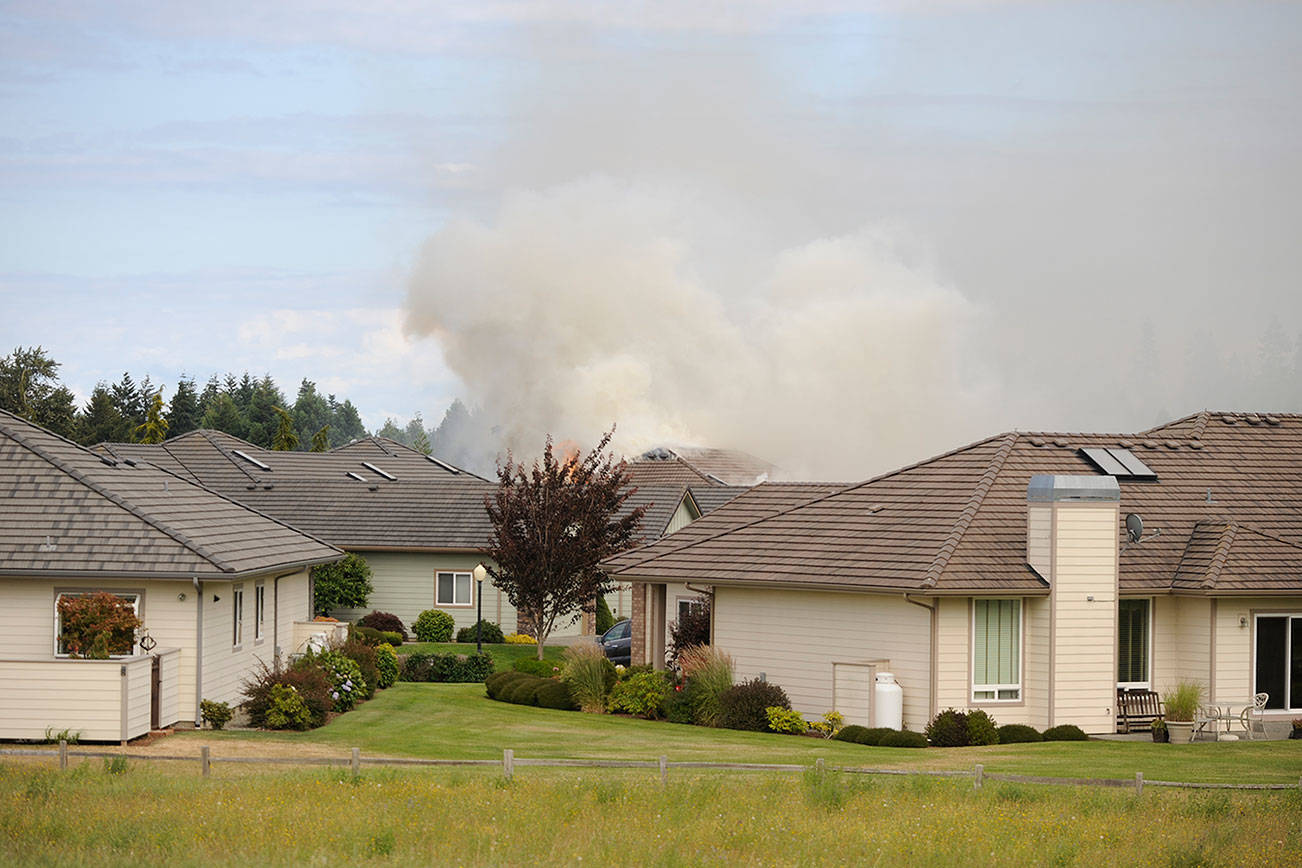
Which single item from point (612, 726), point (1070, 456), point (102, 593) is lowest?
point (612, 726)

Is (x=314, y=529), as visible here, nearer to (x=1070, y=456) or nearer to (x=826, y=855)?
(x=1070, y=456)

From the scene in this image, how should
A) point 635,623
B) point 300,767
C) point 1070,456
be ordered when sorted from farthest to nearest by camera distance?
point 635,623 → point 1070,456 → point 300,767

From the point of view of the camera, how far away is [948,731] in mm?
27969

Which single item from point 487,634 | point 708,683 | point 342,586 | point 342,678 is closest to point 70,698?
point 342,678

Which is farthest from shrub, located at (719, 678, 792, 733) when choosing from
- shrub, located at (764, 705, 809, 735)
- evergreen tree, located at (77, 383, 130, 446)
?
evergreen tree, located at (77, 383, 130, 446)

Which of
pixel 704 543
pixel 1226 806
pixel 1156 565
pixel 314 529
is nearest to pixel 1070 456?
pixel 1156 565

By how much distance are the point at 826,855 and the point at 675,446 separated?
72.2 meters

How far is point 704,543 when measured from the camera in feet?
111

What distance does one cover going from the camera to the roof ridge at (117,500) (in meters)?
27.4

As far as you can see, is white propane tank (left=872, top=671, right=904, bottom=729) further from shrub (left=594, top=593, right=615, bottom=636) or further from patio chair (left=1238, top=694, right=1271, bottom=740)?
shrub (left=594, top=593, right=615, bottom=636)

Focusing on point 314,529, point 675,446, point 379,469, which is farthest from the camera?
point 675,446

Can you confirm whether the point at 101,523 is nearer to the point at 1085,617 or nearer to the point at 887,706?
the point at 887,706

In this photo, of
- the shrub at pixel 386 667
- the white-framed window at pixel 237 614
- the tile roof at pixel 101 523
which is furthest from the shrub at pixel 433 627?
the white-framed window at pixel 237 614

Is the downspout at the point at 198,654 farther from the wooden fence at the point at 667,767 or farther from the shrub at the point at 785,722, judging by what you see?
the shrub at the point at 785,722
